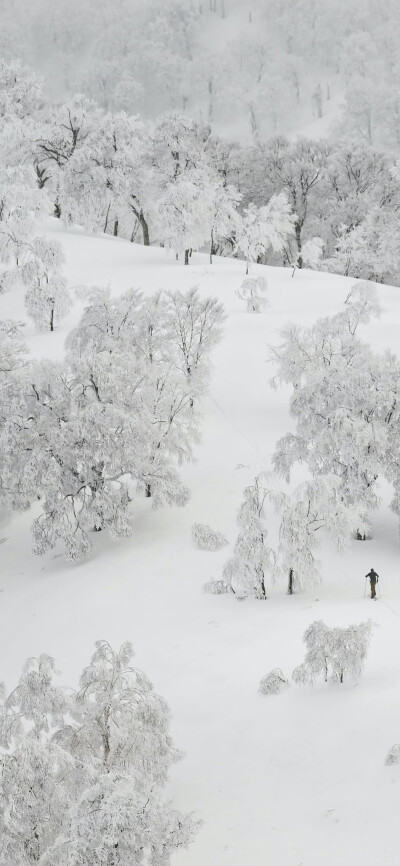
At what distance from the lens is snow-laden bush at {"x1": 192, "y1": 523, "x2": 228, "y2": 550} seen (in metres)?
21.9

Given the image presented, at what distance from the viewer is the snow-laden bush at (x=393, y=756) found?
34.5 feet

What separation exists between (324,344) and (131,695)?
17.6 meters

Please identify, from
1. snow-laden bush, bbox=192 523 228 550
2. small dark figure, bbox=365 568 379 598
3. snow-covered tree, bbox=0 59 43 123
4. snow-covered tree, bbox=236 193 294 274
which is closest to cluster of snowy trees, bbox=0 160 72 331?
snow-covered tree, bbox=236 193 294 274

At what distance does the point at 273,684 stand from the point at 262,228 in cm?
3868

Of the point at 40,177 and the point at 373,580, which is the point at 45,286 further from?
the point at 40,177

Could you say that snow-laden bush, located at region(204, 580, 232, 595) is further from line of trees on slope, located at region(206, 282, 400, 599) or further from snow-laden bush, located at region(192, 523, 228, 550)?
snow-laden bush, located at region(192, 523, 228, 550)

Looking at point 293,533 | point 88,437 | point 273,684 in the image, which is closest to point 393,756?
point 273,684

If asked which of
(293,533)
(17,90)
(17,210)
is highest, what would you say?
(17,90)

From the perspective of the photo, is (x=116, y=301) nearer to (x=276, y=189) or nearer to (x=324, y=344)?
(x=324, y=344)

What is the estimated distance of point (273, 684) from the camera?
1327 cm

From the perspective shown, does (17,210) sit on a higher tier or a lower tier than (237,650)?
higher

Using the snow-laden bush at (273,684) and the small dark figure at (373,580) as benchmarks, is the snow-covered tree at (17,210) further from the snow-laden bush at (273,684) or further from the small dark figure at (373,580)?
the snow-laden bush at (273,684)

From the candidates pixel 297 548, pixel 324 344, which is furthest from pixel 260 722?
pixel 324 344

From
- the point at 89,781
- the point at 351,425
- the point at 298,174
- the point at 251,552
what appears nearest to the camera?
the point at 89,781
